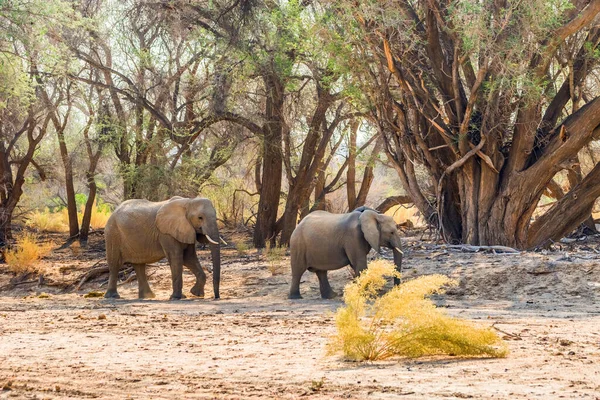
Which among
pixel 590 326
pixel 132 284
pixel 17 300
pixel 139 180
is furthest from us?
pixel 139 180

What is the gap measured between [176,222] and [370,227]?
330 centimetres

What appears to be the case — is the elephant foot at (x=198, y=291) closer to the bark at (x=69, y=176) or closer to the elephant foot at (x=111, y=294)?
the elephant foot at (x=111, y=294)

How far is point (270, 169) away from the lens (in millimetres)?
23516

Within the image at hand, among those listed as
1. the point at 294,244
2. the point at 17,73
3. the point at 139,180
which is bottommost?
the point at 294,244

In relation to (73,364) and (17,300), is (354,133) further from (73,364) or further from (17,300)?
(73,364)

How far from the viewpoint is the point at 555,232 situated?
1869cm

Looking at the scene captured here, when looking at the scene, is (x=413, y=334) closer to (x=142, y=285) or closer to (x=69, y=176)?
(x=142, y=285)

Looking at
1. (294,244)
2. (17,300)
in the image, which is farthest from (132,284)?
(294,244)

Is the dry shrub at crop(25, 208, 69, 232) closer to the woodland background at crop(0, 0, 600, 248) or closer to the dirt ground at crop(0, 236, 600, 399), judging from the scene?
the woodland background at crop(0, 0, 600, 248)

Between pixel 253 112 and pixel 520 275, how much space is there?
33.9 feet

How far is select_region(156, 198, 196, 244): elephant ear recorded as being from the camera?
50.5 feet

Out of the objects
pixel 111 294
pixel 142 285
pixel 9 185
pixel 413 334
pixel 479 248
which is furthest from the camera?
pixel 9 185

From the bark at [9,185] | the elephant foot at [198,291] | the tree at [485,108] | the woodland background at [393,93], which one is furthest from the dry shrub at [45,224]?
the elephant foot at [198,291]

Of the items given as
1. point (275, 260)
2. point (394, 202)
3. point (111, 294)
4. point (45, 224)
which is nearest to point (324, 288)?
point (111, 294)
